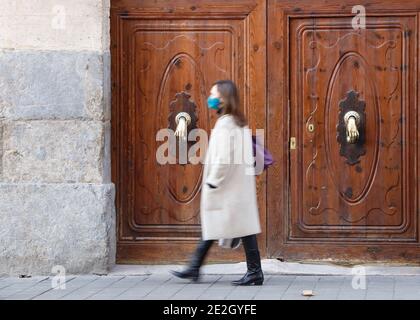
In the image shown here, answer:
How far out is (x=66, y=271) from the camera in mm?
10547

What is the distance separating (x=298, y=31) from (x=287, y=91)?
0.56 meters

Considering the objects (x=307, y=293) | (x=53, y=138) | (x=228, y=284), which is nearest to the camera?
(x=307, y=293)

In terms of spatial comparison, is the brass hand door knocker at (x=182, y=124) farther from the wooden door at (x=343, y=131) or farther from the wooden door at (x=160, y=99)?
the wooden door at (x=343, y=131)

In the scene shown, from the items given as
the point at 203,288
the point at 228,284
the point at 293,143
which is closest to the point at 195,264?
the point at 203,288

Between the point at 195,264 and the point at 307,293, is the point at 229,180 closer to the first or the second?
the point at 195,264

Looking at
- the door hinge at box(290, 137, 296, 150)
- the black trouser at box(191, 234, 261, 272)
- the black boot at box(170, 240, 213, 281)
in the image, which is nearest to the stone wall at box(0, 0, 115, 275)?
the black boot at box(170, 240, 213, 281)

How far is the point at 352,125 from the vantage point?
10727mm

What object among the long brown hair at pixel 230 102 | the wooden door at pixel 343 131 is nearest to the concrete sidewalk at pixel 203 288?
the wooden door at pixel 343 131

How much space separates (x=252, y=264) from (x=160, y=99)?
2063 mm

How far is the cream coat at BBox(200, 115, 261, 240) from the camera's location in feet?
31.3

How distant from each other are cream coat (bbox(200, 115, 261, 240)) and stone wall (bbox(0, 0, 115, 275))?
4.40 ft

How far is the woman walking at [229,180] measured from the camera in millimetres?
9516

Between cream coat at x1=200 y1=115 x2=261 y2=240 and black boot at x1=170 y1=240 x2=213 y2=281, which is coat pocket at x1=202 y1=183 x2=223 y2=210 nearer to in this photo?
cream coat at x1=200 y1=115 x2=261 y2=240

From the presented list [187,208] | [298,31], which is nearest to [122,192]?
[187,208]
